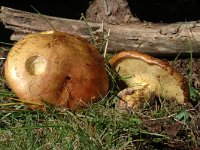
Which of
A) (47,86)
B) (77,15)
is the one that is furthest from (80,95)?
(77,15)

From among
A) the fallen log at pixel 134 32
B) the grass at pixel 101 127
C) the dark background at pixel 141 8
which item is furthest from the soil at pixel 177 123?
the dark background at pixel 141 8

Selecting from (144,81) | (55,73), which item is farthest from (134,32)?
(55,73)

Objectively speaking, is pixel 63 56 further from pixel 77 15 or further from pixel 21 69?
pixel 77 15

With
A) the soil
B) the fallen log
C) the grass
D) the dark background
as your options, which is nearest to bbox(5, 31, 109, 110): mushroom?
the grass

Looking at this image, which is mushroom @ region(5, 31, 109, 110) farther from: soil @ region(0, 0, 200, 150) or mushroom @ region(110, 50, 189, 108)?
soil @ region(0, 0, 200, 150)

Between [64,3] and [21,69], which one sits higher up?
[64,3]

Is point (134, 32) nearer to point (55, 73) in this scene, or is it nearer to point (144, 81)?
point (144, 81)
